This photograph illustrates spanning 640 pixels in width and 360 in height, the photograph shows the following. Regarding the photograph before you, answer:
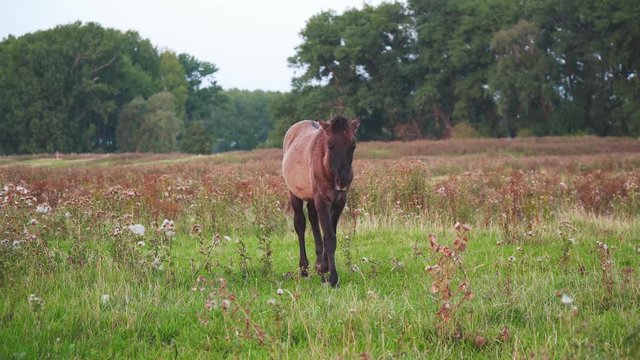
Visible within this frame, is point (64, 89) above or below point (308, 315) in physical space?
above

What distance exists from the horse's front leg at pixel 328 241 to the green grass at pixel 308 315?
249 mm

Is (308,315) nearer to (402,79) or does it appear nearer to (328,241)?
(328,241)

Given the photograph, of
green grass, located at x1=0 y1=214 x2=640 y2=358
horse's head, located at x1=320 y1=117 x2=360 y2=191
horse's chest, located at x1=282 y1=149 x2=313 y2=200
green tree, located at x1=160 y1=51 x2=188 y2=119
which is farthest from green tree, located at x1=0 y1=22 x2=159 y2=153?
horse's head, located at x1=320 y1=117 x2=360 y2=191

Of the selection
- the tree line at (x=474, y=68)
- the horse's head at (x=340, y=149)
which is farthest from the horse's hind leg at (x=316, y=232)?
the tree line at (x=474, y=68)

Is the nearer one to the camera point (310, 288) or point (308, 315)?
point (308, 315)

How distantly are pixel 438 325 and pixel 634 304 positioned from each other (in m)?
1.95

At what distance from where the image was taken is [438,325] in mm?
4801

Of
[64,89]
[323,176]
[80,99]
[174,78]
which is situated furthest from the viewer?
[174,78]

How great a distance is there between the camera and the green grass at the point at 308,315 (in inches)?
179

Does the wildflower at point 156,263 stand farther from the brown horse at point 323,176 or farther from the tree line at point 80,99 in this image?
the tree line at point 80,99

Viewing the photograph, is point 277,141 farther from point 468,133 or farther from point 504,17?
point 504,17

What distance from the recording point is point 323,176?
→ 734 cm

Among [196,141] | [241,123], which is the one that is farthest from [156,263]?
[241,123]

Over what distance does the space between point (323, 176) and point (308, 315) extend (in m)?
2.37
